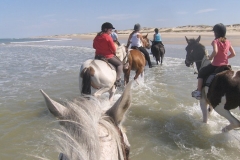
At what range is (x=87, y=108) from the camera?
4.78ft

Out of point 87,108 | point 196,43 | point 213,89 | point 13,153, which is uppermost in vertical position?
point 196,43

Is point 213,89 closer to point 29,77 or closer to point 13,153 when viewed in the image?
point 13,153

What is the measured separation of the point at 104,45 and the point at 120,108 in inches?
196

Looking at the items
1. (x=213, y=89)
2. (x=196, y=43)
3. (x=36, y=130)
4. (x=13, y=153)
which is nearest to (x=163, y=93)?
(x=196, y=43)

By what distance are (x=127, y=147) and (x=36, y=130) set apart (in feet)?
13.0

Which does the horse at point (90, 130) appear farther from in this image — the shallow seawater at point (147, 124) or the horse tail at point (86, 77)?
the horse tail at point (86, 77)

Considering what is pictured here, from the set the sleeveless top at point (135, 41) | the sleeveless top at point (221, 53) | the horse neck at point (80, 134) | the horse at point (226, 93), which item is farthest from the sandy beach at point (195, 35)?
the horse neck at point (80, 134)

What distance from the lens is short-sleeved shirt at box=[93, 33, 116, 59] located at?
6348 mm

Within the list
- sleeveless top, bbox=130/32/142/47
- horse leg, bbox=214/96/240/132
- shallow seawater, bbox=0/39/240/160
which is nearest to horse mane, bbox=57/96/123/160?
shallow seawater, bbox=0/39/240/160

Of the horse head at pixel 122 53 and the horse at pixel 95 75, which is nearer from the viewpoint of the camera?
the horse at pixel 95 75

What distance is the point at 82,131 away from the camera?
4.15 ft

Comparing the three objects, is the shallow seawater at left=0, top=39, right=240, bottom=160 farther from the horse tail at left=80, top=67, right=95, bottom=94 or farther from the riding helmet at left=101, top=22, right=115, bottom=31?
the riding helmet at left=101, top=22, right=115, bottom=31

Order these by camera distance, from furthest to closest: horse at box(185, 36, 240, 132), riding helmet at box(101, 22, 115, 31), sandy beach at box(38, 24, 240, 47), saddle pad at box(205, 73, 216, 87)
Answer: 1. sandy beach at box(38, 24, 240, 47)
2. riding helmet at box(101, 22, 115, 31)
3. saddle pad at box(205, 73, 216, 87)
4. horse at box(185, 36, 240, 132)

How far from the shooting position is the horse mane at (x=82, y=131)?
1197 millimetres
